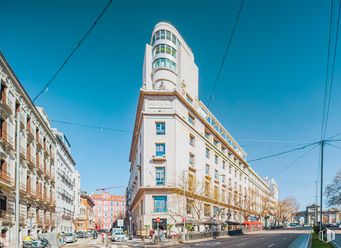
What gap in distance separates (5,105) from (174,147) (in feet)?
83.4

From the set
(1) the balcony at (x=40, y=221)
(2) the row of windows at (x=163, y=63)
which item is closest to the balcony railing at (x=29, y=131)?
(1) the balcony at (x=40, y=221)

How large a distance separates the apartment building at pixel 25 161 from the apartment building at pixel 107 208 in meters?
111

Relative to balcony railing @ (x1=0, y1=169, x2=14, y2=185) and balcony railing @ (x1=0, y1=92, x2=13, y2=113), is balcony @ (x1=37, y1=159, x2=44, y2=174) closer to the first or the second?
balcony railing @ (x1=0, y1=169, x2=14, y2=185)

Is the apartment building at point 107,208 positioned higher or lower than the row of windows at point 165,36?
lower

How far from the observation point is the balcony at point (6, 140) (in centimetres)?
2785

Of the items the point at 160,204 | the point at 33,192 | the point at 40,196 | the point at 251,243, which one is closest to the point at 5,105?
the point at 33,192

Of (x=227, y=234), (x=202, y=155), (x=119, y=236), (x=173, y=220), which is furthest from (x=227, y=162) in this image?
(x=119, y=236)

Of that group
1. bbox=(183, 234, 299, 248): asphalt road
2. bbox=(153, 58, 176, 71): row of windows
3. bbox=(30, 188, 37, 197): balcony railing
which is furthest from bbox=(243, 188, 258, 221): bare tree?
bbox=(30, 188, 37, 197): balcony railing

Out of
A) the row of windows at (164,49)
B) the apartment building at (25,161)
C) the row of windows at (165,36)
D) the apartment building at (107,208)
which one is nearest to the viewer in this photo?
the apartment building at (25,161)

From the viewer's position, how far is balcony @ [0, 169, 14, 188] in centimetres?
2692

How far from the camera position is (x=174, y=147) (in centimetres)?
4822

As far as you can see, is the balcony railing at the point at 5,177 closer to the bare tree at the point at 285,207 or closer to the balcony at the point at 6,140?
the balcony at the point at 6,140

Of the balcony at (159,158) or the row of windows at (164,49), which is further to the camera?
the row of windows at (164,49)

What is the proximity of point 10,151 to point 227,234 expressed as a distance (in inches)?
1367
